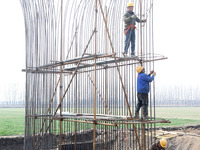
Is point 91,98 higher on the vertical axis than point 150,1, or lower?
lower

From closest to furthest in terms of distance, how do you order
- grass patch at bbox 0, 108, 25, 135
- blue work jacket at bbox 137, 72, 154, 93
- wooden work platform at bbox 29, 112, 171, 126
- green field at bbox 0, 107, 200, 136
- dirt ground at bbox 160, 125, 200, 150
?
wooden work platform at bbox 29, 112, 171, 126 < blue work jacket at bbox 137, 72, 154, 93 < dirt ground at bbox 160, 125, 200, 150 < grass patch at bbox 0, 108, 25, 135 < green field at bbox 0, 107, 200, 136

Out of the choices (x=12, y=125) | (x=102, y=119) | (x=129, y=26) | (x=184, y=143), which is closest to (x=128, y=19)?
(x=129, y=26)

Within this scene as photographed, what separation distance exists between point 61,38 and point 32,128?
4603mm

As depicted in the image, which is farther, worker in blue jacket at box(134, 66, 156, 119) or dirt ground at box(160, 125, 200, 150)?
dirt ground at box(160, 125, 200, 150)

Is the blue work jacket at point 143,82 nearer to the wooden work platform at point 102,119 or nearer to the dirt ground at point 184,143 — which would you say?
the wooden work platform at point 102,119

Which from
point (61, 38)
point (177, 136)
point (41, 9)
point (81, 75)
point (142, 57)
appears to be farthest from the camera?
point (177, 136)

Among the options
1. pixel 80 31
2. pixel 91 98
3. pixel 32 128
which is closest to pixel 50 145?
pixel 32 128

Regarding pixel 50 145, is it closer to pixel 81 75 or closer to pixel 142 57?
pixel 81 75

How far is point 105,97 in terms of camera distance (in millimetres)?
12312

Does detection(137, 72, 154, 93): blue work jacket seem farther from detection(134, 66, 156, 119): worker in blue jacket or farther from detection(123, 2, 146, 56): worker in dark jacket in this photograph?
detection(123, 2, 146, 56): worker in dark jacket

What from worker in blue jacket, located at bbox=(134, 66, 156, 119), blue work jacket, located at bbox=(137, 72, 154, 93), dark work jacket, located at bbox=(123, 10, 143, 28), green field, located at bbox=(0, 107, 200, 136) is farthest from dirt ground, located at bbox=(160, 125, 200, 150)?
green field, located at bbox=(0, 107, 200, 136)

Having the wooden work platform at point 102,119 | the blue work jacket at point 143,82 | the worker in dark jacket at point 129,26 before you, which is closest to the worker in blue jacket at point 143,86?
the blue work jacket at point 143,82

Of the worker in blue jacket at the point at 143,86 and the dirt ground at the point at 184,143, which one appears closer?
the worker in blue jacket at the point at 143,86

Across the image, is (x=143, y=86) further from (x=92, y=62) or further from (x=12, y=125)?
(x=12, y=125)
